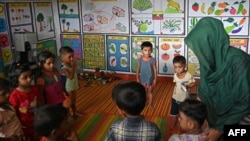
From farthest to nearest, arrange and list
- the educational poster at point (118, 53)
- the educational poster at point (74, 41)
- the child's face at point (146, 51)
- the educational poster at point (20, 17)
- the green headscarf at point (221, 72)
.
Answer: the educational poster at point (74, 41)
the educational poster at point (118, 53)
the educational poster at point (20, 17)
the child's face at point (146, 51)
the green headscarf at point (221, 72)

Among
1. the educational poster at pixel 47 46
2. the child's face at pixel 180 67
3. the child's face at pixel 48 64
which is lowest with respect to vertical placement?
the child's face at pixel 180 67

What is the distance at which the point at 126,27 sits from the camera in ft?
17.4

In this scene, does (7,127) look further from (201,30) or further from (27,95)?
(201,30)

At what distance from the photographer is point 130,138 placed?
5.16 feet

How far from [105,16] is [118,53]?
80cm

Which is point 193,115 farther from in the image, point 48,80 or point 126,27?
point 126,27

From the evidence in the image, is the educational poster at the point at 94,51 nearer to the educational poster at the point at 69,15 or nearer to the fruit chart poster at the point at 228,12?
the educational poster at the point at 69,15

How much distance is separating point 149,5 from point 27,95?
320 cm

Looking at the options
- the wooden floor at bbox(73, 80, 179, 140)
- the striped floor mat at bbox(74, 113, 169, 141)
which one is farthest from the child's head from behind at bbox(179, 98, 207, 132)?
the wooden floor at bbox(73, 80, 179, 140)

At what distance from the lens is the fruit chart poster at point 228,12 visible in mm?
4621

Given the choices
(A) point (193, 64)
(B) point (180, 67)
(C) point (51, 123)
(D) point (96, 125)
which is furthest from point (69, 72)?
(A) point (193, 64)

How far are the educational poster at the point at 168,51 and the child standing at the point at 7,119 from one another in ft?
11.2

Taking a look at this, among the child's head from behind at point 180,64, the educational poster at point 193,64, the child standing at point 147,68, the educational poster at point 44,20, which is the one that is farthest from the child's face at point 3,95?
the educational poster at point 193,64

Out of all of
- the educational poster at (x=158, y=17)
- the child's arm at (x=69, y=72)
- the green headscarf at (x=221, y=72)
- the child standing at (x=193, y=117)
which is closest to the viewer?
the green headscarf at (x=221, y=72)
